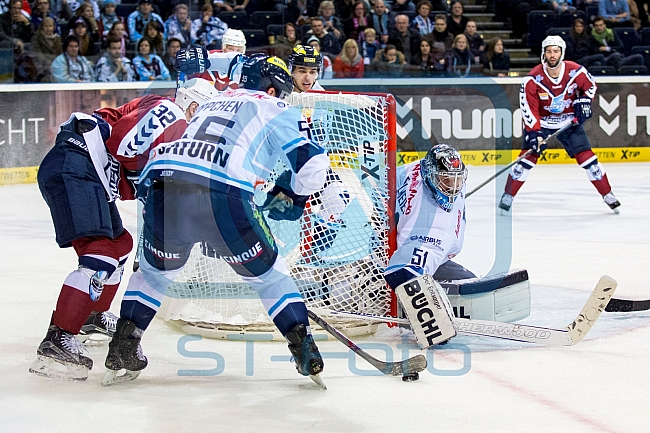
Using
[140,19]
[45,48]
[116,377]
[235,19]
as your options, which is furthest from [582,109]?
[116,377]

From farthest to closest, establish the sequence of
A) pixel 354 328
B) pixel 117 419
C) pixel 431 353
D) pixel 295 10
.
Result: pixel 295 10 → pixel 354 328 → pixel 431 353 → pixel 117 419

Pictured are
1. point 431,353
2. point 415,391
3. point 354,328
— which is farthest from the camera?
point 354,328

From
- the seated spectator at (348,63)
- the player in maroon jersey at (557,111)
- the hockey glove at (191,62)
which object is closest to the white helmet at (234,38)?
the hockey glove at (191,62)

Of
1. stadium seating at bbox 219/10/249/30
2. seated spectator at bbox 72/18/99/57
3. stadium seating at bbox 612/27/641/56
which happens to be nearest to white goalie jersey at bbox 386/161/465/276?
seated spectator at bbox 72/18/99/57

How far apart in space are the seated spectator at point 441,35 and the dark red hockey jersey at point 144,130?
689cm

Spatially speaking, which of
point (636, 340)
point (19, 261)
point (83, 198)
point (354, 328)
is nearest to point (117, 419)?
point (83, 198)

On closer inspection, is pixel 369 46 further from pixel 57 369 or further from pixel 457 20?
pixel 57 369

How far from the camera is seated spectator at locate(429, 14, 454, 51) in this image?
986 centimetres

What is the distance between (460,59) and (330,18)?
4.56ft

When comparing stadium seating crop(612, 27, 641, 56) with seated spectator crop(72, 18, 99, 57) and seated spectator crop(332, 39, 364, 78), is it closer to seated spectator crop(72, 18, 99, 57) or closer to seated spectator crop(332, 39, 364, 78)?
seated spectator crop(332, 39, 364, 78)

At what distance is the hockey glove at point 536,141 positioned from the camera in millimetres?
7164

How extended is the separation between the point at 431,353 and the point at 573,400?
0.68 metres

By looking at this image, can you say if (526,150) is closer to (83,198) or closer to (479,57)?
(479,57)

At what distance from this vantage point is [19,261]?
17.4ft
